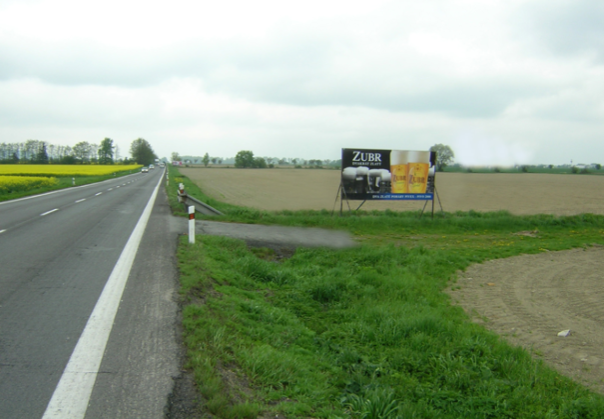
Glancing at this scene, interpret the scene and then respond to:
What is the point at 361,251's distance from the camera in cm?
1133

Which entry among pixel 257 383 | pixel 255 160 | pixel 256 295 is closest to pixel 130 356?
pixel 257 383

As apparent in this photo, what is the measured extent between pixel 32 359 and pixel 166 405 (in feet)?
5.25

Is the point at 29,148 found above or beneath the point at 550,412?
above

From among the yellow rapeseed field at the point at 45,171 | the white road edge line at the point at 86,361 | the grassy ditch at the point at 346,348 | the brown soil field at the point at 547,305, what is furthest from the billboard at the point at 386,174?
the yellow rapeseed field at the point at 45,171

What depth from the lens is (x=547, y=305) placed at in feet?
25.4

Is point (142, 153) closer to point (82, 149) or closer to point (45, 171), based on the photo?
point (82, 149)

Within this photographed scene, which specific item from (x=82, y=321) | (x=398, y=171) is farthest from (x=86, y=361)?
(x=398, y=171)

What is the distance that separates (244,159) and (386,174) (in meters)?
135

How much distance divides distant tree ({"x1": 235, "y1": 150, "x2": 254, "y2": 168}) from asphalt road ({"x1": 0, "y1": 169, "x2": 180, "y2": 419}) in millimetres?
140125

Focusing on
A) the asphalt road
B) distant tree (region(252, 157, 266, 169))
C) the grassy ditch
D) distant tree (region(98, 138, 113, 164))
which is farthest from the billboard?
distant tree (region(98, 138, 113, 164))

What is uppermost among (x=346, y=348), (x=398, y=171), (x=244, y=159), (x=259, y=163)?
(x=244, y=159)

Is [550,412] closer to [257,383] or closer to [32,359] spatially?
[257,383]

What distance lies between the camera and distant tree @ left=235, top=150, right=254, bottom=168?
490ft

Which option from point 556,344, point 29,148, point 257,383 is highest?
point 29,148
